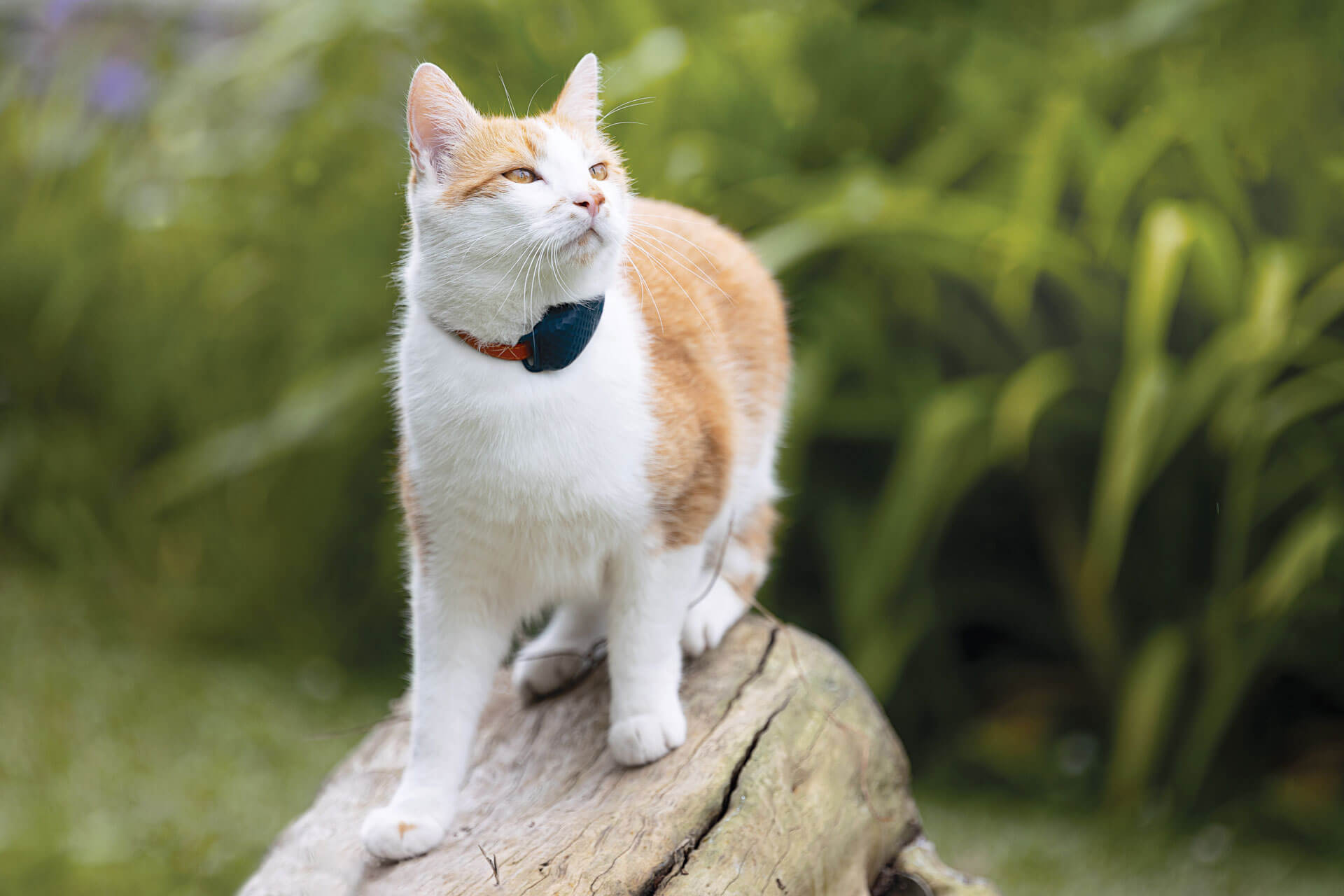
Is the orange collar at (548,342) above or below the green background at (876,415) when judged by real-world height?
above

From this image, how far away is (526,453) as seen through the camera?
1.14 m

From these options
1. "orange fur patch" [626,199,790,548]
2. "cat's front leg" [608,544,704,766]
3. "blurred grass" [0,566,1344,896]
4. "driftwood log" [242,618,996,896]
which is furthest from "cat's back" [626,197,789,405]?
"blurred grass" [0,566,1344,896]

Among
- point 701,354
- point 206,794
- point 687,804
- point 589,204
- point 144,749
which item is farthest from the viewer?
point 144,749

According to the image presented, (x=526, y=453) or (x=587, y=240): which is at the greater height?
(x=587, y=240)

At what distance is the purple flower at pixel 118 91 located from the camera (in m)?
3.12

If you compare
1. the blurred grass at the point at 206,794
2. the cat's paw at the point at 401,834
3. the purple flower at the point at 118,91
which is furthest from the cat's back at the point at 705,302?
the purple flower at the point at 118,91

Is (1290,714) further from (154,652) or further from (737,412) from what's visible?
(154,652)

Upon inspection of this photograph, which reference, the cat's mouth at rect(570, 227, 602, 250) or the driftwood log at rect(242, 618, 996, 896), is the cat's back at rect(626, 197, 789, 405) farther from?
the driftwood log at rect(242, 618, 996, 896)

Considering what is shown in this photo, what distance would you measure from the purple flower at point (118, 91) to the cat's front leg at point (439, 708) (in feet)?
8.08

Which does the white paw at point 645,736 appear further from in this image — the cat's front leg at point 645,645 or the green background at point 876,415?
the green background at point 876,415

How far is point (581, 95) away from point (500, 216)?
0.24m

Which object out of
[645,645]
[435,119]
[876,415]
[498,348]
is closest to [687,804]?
[645,645]

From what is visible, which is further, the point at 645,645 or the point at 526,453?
the point at 645,645

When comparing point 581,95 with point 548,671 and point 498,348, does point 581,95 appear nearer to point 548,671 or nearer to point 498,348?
point 498,348
